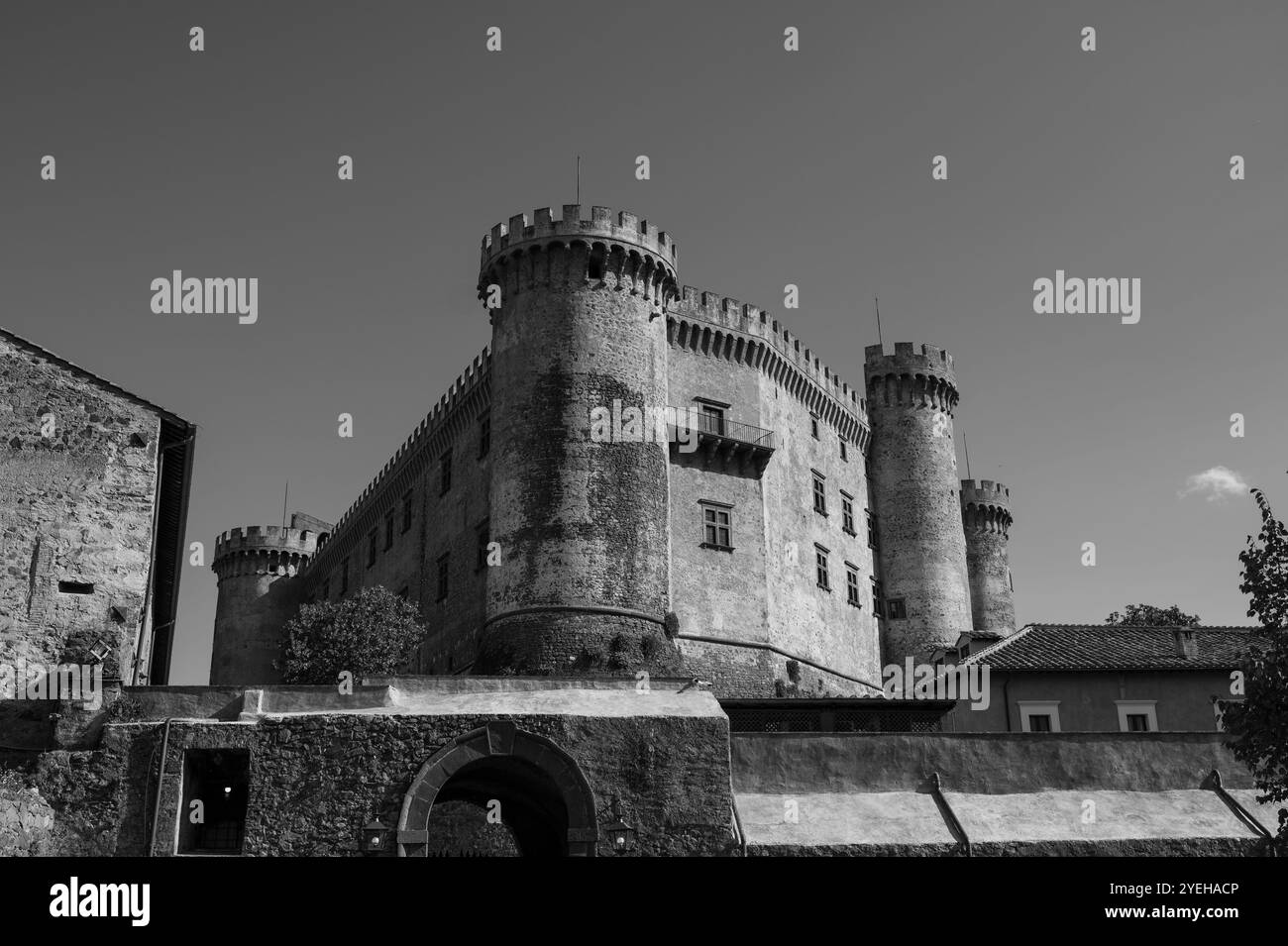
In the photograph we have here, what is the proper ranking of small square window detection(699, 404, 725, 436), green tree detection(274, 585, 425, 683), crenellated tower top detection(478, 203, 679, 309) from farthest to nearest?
small square window detection(699, 404, 725, 436) < crenellated tower top detection(478, 203, 679, 309) < green tree detection(274, 585, 425, 683)

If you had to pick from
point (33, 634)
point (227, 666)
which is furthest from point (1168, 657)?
point (227, 666)

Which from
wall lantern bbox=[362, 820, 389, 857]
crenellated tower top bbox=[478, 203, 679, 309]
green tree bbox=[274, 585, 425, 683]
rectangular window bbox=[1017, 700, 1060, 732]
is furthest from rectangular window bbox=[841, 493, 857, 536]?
wall lantern bbox=[362, 820, 389, 857]

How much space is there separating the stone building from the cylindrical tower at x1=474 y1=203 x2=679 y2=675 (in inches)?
483

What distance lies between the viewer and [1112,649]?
3425cm

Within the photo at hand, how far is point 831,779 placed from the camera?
26.0 m

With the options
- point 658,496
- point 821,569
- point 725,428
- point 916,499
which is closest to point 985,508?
point 916,499

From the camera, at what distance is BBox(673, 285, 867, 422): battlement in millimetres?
46344

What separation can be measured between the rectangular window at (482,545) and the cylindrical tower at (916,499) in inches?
768

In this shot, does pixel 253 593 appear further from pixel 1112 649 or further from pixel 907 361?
pixel 1112 649

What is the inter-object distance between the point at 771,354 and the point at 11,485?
28.5 m

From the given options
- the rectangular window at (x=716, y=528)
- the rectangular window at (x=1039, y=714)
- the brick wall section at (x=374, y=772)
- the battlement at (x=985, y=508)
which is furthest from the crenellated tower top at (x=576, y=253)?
the battlement at (x=985, y=508)

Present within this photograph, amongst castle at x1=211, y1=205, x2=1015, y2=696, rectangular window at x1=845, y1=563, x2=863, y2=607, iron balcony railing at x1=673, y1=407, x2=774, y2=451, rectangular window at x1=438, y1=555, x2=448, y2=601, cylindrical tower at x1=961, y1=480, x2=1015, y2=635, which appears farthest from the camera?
cylindrical tower at x1=961, y1=480, x2=1015, y2=635

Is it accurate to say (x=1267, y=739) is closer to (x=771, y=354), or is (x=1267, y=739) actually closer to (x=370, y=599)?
(x=370, y=599)

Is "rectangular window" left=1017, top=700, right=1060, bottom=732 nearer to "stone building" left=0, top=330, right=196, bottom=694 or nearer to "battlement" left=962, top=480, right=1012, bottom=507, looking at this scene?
"stone building" left=0, top=330, right=196, bottom=694
